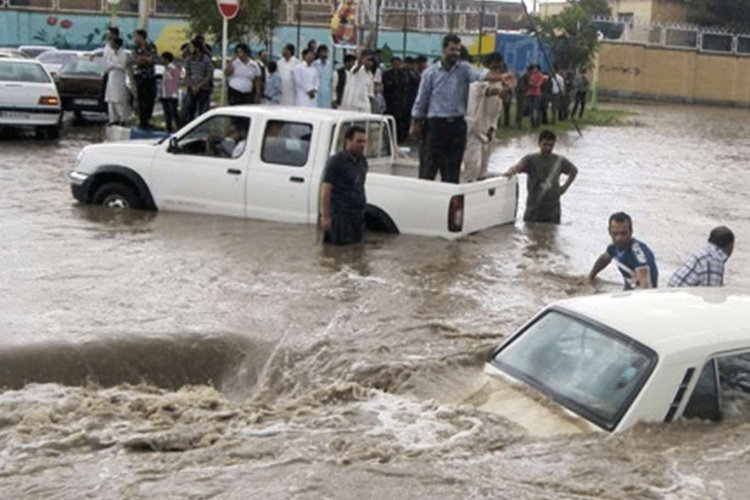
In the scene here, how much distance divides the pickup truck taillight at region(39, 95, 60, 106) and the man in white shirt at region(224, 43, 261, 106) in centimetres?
333

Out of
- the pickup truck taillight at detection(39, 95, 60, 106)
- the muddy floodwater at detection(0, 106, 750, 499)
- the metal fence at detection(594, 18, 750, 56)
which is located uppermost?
the metal fence at detection(594, 18, 750, 56)

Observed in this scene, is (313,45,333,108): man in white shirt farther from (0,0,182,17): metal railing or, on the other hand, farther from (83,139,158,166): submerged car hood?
(0,0,182,17): metal railing

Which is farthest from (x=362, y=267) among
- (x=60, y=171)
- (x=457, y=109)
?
(x=60, y=171)

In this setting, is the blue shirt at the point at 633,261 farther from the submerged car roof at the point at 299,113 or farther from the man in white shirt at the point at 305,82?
the man in white shirt at the point at 305,82

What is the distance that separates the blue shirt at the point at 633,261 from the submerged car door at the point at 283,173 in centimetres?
415

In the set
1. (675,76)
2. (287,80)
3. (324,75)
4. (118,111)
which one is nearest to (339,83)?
(324,75)

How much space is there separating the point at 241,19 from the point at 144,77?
24.6 ft

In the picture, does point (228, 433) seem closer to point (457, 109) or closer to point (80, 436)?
point (80, 436)

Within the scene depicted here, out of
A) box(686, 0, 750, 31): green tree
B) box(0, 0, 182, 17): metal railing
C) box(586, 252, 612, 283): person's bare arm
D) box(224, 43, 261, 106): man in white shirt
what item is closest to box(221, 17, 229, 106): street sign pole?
box(224, 43, 261, 106): man in white shirt

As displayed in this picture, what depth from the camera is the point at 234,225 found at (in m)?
12.6

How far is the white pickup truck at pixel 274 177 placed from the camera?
39.4ft

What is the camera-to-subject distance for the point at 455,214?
11812mm

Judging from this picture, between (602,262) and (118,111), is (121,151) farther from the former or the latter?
(118,111)

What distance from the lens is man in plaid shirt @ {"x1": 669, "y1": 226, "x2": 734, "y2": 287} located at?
836cm
